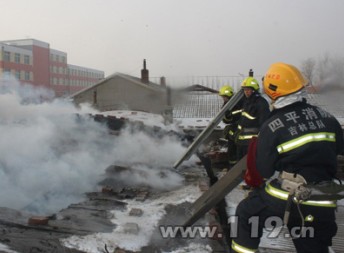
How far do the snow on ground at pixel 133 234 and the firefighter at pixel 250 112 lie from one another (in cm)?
124

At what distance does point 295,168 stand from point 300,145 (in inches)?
7.2

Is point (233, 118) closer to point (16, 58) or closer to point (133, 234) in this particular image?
point (133, 234)

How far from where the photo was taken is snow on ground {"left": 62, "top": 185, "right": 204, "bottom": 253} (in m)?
3.81

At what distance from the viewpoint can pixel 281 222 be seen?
2.75m

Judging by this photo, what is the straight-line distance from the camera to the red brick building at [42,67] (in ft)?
139

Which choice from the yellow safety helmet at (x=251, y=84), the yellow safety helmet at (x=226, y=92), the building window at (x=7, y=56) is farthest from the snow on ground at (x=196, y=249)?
the building window at (x=7, y=56)

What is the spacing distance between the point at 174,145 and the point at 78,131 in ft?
8.18

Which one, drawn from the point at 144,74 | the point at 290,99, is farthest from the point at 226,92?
the point at 144,74

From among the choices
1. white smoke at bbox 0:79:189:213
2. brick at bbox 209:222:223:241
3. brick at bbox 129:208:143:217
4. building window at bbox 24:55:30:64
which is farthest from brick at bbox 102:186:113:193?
building window at bbox 24:55:30:64

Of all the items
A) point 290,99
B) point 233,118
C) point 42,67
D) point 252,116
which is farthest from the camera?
point 42,67

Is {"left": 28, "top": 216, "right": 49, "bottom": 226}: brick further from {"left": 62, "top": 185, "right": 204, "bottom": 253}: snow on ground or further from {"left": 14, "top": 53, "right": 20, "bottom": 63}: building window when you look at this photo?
{"left": 14, "top": 53, "right": 20, "bottom": 63}: building window

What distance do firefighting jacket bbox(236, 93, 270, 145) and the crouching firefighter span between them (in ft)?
9.05

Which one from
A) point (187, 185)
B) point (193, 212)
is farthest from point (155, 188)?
point (193, 212)

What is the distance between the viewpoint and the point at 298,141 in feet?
7.91
